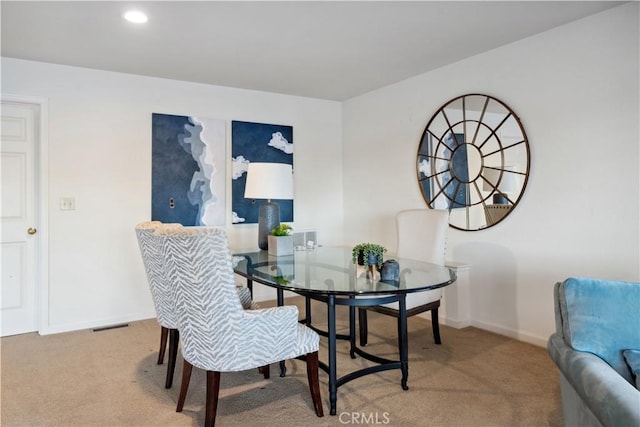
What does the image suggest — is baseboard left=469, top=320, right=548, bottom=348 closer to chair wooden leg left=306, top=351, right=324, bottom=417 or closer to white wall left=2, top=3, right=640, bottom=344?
white wall left=2, top=3, right=640, bottom=344

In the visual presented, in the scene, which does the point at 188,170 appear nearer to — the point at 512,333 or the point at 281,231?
the point at 281,231

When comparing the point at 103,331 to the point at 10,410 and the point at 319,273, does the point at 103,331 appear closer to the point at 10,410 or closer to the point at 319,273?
the point at 10,410

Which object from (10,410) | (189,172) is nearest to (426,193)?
(189,172)

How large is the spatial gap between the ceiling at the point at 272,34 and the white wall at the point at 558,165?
0.18 meters

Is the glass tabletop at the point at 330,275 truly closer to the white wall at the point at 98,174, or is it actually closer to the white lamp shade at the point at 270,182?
the white lamp shade at the point at 270,182

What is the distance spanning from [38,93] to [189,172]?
137 centimetres

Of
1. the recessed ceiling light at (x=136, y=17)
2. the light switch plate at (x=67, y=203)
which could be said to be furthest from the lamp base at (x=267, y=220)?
the light switch plate at (x=67, y=203)

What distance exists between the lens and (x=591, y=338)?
1.48 meters

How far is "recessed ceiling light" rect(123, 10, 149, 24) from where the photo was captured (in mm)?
2615

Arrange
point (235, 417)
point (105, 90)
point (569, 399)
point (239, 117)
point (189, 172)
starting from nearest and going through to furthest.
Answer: point (569, 399) → point (235, 417) → point (105, 90) → point (189, 172) → point (239, 117)

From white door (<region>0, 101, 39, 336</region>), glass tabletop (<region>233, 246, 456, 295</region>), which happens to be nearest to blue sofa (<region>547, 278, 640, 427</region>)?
glass tabletop (<region>233, 246, 456, 295</region>)

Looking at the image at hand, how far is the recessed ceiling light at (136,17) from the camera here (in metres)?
2.62

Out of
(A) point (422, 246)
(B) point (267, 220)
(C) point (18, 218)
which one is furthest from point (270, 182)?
(C) point (18, 218)

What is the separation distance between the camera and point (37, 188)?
11.8ft
